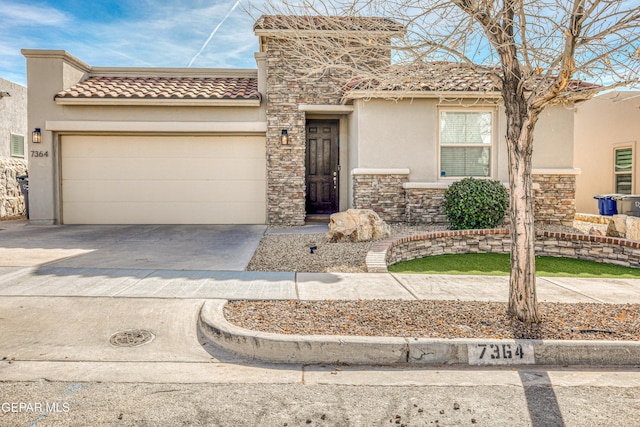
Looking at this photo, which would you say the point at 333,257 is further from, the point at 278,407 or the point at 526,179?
the point at 278,407

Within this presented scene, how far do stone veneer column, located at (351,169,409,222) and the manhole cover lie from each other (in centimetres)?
747

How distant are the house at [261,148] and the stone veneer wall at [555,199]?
25mm

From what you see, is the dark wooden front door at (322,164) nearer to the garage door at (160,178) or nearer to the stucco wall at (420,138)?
the garage door at (160,178)

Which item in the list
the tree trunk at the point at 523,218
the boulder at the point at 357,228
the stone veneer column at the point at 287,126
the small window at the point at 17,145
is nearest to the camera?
the tree trunk at the point at 523,218

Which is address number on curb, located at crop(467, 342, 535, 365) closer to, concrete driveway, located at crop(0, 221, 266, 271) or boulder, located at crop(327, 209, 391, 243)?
concrete driveway, located at crop(0, 221, 266, 271)

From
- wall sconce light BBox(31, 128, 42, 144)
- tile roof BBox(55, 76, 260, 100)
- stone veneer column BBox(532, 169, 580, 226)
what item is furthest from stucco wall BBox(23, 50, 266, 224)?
stone veneer column BBox(532, 169, 580, 226)

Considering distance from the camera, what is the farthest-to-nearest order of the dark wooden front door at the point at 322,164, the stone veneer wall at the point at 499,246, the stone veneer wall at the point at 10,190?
1. the stone veneer wall at the point at 10,190
2. the dark wooden front door at the point at 322,164
3. the stone veneer wall at the point at 499,246

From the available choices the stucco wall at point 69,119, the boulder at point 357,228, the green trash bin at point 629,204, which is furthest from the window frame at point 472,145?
the stucco wall at point 69,119

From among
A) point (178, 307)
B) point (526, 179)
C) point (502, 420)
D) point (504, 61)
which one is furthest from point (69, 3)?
point (502, 420)

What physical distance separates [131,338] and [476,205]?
743 centimetres

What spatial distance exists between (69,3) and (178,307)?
9.00 meters

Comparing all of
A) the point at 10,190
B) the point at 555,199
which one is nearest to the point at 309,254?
the point at 555,199

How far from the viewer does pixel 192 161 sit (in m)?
12.6

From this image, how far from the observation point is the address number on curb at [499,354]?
389cm
